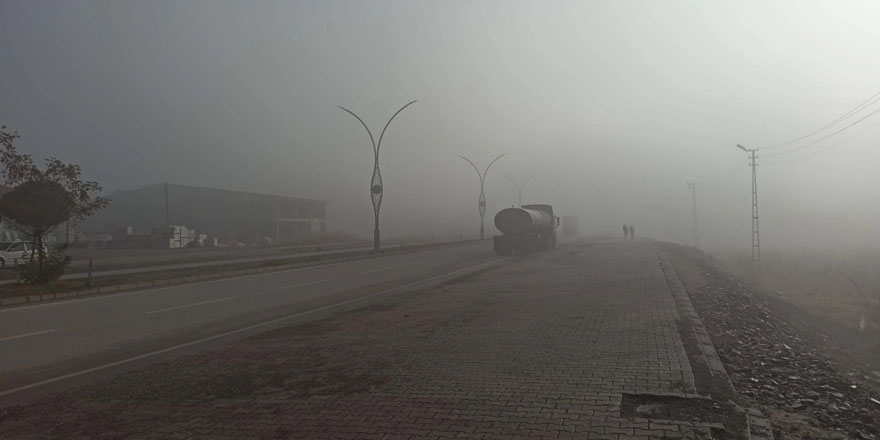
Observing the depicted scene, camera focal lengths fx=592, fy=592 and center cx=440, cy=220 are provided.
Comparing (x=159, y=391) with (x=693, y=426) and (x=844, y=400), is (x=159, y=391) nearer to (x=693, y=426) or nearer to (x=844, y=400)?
(x=693, y=426)

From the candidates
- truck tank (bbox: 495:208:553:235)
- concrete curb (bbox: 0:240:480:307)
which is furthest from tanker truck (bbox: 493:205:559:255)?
concrete curb (bbox: 0:240:480:307)

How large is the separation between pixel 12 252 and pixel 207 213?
43.8m

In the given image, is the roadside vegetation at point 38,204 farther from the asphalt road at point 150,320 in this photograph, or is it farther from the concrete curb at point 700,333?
the concrete curb at point 700,333

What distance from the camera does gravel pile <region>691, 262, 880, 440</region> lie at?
5854 millimetres

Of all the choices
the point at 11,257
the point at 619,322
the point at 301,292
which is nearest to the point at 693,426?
the point at 619,322

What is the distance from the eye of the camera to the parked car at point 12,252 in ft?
98.7

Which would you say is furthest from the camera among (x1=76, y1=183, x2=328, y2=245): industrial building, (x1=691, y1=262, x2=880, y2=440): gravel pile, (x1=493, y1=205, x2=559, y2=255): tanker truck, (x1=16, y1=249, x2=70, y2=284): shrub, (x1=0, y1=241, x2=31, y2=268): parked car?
(x1=76, y1=183, x2=328, y2=245): industrial building

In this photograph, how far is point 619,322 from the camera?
33.6ft

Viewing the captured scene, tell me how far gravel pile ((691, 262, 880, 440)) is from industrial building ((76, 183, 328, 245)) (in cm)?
6240

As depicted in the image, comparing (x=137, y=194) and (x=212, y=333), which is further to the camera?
(x=137, y=194)

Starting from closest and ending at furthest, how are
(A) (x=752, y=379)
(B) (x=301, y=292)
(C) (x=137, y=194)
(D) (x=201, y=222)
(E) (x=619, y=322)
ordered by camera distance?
(A) (x=752, y=379), (E) (x=619, y=322), (B) (x=301, y=292), (D) (x=201, y=222), (C) (x=137, y=194)

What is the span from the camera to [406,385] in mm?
6484

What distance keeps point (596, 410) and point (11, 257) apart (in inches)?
1359

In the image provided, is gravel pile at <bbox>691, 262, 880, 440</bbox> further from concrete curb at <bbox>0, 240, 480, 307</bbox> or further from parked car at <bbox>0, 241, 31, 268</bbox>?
parked car at <bbox>0, 241, 31, 268</bbox>
